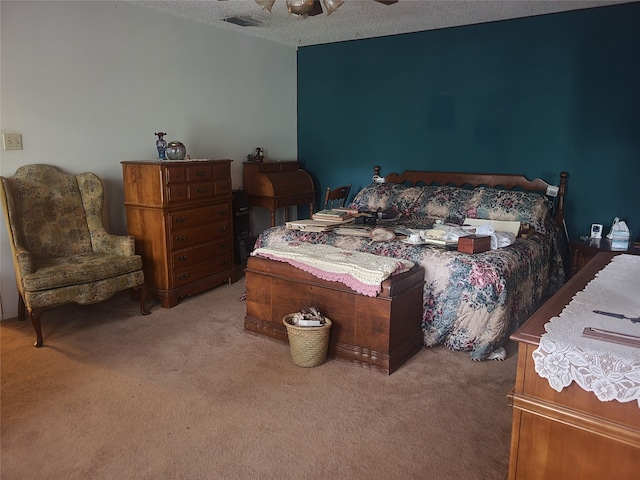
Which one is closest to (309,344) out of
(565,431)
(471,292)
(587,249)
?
(471,292)

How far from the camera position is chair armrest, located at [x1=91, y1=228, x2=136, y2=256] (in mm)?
3646

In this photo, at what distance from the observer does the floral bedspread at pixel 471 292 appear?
9.53 ft

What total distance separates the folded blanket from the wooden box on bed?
0.04 metres

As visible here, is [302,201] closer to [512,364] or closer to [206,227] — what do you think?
[206,227]

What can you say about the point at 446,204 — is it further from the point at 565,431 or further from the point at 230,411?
the point at 565,431

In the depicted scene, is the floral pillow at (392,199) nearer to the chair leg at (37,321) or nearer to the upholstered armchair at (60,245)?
the upholstered armchair at (60,245)

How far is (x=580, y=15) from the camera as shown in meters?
4.11

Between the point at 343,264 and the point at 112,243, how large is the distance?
1899 mm

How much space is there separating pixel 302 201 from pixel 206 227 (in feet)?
5.56

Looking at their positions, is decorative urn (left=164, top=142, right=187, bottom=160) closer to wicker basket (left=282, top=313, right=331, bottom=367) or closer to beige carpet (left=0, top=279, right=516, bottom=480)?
beige carpet (left=0, top=279, right=516, bottom=480)

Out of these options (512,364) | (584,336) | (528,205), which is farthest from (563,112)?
(584,336)

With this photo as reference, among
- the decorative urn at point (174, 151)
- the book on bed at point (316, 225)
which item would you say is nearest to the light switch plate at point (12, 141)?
the decorative urn at point (174, 151)

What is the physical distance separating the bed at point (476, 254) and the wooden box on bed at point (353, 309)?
180 mm

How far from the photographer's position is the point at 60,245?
3629mm
